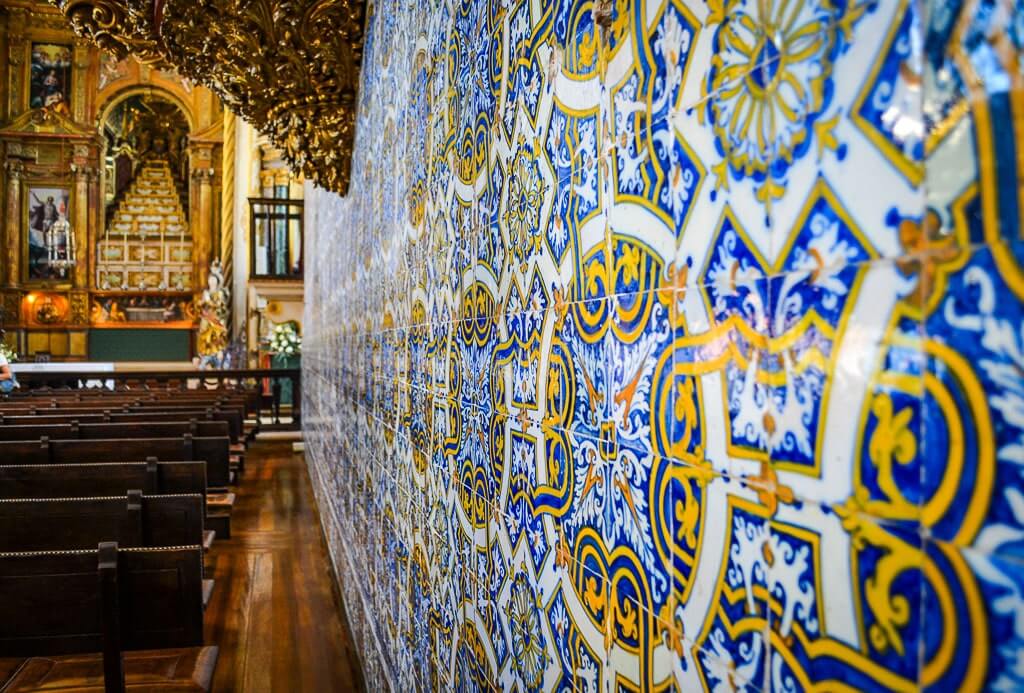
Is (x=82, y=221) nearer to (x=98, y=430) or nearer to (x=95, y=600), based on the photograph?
(x=98, y=430)

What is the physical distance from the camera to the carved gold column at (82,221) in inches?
787

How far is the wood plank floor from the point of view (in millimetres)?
3268

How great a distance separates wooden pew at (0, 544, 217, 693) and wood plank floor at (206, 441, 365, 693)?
53.9 inches

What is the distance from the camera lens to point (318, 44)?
390 centimetres

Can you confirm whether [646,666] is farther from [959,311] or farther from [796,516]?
[959,311]

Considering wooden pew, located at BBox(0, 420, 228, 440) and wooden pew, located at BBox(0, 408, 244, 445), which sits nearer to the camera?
wooden pew, located at BBox(0, 420, 228, 440)

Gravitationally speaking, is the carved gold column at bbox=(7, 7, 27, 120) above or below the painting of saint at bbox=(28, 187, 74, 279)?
above

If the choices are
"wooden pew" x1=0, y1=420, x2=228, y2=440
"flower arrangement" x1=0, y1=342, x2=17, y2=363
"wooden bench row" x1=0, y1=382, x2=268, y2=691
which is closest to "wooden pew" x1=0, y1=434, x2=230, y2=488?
"wooden bench row" x1=0, y1=382, x2=268, y2=691

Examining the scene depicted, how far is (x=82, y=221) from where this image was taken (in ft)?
66.1

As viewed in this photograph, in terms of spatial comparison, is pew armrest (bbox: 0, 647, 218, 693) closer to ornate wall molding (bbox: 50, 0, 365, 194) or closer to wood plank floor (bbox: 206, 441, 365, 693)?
wood plank floor (bbox: 206, 441, 365, 693)

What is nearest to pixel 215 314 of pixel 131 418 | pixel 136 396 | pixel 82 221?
pixel 82 221

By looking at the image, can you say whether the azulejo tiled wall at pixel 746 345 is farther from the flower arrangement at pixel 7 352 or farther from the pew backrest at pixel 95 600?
the flower arrangement at pixel 7 352

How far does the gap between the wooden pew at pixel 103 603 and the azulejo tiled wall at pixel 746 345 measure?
0.88 metres

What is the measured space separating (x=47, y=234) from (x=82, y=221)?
87 cm
